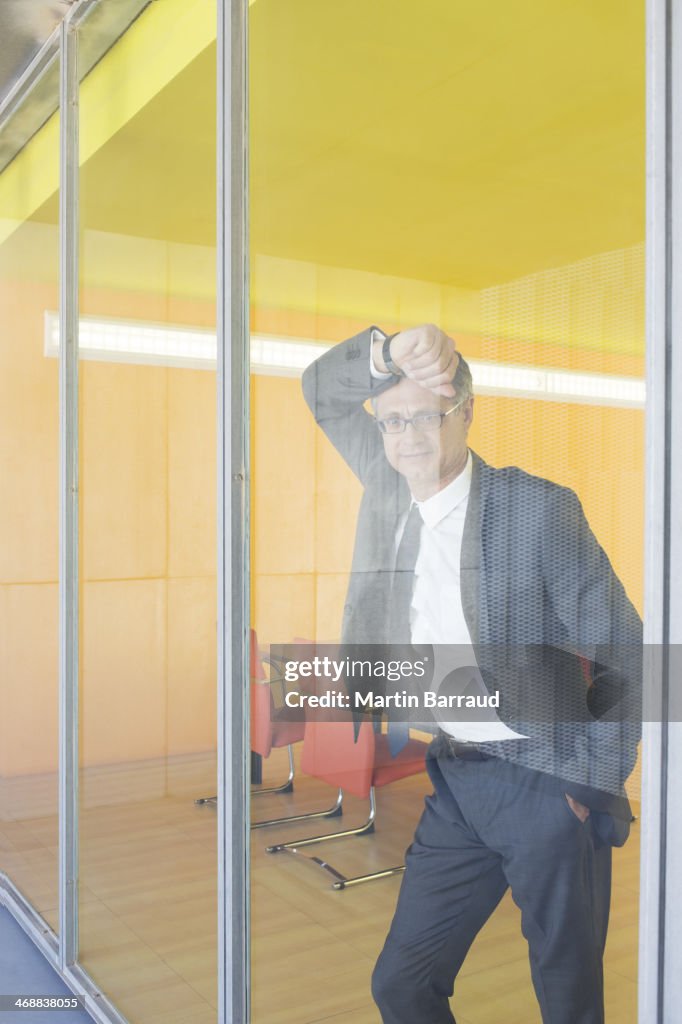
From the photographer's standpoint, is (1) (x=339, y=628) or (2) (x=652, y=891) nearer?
(2) (x=652, y=891)

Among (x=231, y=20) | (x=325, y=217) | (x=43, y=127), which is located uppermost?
(x=43, y=127)

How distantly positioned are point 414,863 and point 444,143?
1179 millimetres

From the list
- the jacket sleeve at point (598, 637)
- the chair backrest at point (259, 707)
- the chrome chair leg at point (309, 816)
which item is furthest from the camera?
the chair backrest at point (259, 707)

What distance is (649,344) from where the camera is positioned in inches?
47.1

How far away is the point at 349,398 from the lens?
1.76 meters

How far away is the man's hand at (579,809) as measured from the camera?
4.18 feet

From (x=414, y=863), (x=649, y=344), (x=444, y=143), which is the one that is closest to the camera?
(x=649, y=344)

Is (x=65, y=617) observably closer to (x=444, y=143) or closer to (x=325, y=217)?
(x=325, y=217)

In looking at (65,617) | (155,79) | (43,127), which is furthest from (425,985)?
(43,127)

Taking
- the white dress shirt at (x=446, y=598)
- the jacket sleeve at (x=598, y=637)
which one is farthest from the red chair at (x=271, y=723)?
the jacket sleeve at (x=598, y=637)

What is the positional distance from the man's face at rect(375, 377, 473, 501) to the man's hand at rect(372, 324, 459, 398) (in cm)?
2

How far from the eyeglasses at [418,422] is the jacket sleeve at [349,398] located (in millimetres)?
34

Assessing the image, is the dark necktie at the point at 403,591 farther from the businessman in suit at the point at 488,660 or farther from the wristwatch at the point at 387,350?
the wristwatch at the point at 387,350

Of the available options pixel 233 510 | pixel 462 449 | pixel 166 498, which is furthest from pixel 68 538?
pixel 462 449
